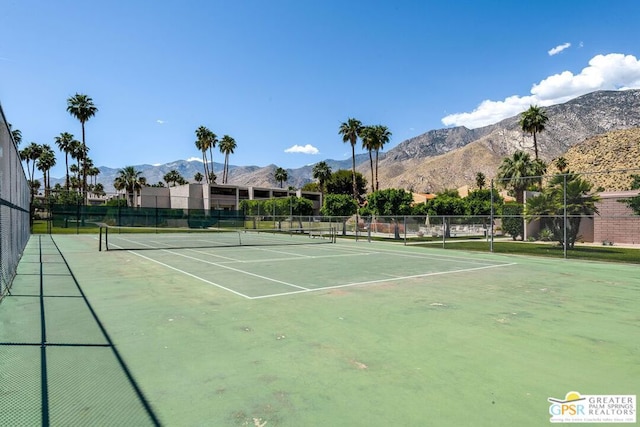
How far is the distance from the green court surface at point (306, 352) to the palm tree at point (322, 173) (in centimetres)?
8960

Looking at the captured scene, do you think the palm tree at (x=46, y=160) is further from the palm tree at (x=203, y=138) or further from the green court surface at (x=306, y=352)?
the green court surface at (x=306, y=352)

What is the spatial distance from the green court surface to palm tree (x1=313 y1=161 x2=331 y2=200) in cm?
8960

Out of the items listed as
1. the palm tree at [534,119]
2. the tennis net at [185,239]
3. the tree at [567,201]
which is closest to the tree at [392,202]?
the tennis net at [185,239]

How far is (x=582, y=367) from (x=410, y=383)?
2219 millimetres

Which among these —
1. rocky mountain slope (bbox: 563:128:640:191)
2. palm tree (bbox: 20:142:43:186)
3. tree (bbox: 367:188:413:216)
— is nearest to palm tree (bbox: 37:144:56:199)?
palm tree (bbox: 20:142:43:186)

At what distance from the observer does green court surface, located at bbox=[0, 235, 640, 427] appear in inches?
134

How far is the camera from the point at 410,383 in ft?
13.0

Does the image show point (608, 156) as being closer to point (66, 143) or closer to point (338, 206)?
point (338, 206)

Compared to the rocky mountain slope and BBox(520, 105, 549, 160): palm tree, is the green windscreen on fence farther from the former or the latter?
the rocky mountain slope

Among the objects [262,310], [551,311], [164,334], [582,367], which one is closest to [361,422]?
[582,367]

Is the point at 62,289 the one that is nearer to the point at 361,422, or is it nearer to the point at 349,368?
the point at 349,368

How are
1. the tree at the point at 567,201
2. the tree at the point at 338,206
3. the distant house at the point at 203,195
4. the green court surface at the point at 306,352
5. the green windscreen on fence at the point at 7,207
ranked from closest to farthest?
the green court surface at the point at 306,352 < the green windscreen on fence at the point at 7,207 < the tree at the point at 567,201 < the tree at the point at 338,206 < the distant house at the point at 203,195

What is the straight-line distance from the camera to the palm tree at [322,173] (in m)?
98.4

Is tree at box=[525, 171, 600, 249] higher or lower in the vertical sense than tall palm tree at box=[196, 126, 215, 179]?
lower
